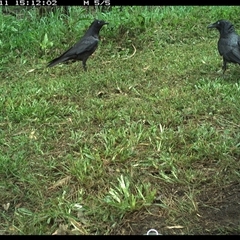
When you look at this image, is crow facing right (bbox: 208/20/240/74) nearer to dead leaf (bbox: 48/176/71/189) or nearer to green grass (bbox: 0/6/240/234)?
green grass (bbox: 0/6/240/234)

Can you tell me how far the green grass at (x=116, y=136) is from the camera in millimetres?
2807

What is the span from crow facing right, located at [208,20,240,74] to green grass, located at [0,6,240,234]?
0.78ft

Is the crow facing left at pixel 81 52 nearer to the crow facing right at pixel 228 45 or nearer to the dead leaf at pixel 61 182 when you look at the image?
the crow facing right at pixel 228 45

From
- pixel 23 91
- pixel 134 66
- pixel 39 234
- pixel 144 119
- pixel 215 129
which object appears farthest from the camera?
pixel 134 66

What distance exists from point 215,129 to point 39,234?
1.92 m

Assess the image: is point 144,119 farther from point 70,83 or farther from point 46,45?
point 46,45

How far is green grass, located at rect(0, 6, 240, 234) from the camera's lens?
281cm

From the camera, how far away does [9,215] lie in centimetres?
285

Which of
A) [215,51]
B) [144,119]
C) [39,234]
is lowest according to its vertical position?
[215,51]

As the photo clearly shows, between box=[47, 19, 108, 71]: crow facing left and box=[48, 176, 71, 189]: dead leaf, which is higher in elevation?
box=[48, 176, 71, 189]: dead leaf

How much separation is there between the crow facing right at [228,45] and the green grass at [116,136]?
0.78 ft

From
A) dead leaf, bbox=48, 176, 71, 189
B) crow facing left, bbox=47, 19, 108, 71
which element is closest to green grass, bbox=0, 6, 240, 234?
dead leaf, bbox=48, 176, 71, 189

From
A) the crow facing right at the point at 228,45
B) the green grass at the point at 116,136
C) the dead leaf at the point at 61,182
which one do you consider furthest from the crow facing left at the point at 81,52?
the dead leaf at the point at 61,182

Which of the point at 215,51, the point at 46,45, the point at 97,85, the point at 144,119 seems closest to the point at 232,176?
the point at 144,119
